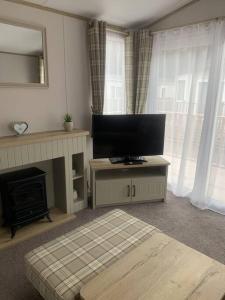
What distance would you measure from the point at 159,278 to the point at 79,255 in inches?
21.1

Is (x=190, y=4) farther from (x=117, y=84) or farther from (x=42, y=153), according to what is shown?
(x=42, y=153)

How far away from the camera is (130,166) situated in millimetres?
2867

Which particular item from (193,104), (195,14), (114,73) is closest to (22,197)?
(114,73)

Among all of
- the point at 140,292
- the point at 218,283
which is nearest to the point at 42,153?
the point at 140,292

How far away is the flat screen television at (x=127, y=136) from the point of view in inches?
111

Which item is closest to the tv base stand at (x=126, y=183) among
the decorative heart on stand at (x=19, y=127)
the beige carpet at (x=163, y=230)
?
the beige carpet at (x=163, y=230)

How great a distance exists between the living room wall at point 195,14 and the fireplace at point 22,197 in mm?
2524

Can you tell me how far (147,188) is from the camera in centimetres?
296

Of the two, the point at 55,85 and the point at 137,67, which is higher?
the point at 137,67

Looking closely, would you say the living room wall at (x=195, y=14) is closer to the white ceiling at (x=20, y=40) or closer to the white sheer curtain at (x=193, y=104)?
the white sheer curtain at (x=193, y=104)

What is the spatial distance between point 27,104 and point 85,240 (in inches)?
63.5

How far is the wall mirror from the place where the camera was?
2.22 metres

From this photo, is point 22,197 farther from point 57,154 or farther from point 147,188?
point 147,188

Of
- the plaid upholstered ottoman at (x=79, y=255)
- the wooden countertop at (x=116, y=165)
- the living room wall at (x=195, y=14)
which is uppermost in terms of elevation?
the living room wall at (x=195, y=14)
